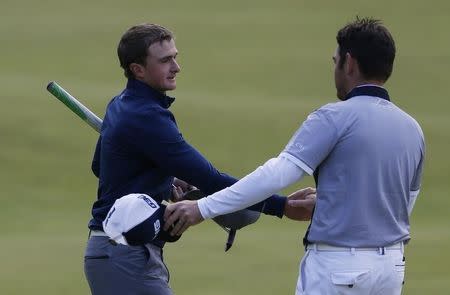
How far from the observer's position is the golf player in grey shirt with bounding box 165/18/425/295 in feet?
15.9

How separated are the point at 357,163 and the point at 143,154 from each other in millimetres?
1021

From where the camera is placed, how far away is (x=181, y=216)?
5219 millimetres

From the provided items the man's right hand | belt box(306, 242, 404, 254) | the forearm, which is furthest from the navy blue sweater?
belt box(306, 242, 404, 254)

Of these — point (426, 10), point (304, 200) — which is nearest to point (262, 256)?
point (304, 200)

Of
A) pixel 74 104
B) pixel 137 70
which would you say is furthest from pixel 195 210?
pixel 74 104

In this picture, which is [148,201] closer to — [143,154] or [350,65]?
[143,154]

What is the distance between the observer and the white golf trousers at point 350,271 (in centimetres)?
487

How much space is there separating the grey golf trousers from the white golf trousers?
805 mm

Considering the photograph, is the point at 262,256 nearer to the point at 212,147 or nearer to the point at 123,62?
A: the point at 212,147

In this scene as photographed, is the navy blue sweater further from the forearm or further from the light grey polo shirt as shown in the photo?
the light grey polo shirt

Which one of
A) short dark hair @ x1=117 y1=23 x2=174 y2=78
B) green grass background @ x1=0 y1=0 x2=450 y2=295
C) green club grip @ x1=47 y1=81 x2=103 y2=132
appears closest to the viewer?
short dark hair @ x1=117 y1=23 x2=174 y2=78

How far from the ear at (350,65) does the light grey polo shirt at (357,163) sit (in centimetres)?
8

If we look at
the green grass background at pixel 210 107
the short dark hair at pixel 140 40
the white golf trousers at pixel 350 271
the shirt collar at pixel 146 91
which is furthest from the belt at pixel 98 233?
the green grass background at pixel 210 107

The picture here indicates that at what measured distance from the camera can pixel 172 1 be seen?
949 inches
